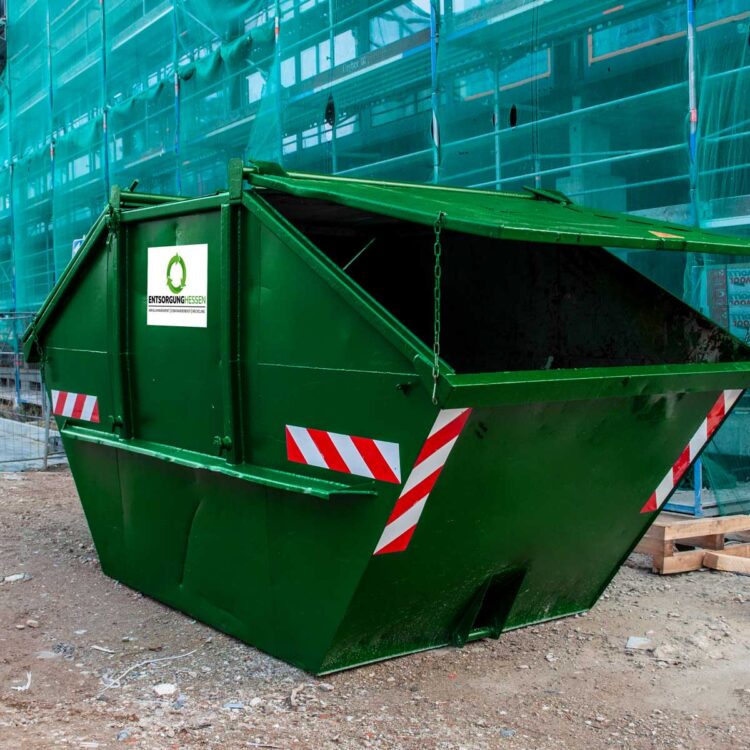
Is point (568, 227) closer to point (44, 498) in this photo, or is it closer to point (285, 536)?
point (285, 536)

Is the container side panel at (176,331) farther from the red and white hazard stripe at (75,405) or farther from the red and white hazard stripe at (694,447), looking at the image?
the red and white hazard stripe at (694,447)

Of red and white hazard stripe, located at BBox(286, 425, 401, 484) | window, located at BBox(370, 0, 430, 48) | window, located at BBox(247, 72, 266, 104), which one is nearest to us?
red and white hazard stripe, located at BBox(286, 425, 401, 484)

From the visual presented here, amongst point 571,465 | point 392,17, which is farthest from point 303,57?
point 571,465

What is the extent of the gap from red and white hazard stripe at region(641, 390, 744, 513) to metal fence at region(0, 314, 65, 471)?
6.68 meters

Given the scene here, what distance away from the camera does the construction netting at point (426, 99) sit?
249 inches

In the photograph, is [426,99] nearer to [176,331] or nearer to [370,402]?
[176,331]

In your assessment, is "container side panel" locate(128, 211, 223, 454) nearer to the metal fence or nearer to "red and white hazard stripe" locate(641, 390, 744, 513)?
"red and white hazard stripe" locate(641, 390, 744, 513)

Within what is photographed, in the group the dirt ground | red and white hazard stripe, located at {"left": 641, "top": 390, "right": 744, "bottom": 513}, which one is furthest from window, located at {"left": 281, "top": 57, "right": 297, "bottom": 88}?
red and white hazard stripe, located at {"left": 641, "top": 390, "right": 744, "bottom": 513}

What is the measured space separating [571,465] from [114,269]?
243 centimetres

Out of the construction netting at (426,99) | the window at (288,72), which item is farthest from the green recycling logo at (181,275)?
the window at (288,72)

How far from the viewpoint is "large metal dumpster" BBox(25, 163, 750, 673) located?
3.43 meters

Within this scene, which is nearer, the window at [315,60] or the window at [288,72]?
the window at [315,60]

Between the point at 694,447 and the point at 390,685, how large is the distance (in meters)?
1.72

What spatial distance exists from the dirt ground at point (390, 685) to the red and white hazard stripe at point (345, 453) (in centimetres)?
90
